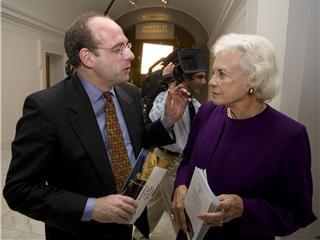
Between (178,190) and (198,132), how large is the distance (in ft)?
0.86

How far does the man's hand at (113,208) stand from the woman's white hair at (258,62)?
23.4 inches

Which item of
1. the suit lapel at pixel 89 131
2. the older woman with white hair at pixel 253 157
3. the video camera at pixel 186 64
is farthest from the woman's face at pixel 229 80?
the video camera at pixel 186 64

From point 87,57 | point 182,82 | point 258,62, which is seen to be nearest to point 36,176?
point 87,57

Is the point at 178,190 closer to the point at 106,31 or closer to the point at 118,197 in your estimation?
the point at 118,197

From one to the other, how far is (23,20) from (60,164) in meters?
4.33

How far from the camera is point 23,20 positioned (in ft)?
15.7

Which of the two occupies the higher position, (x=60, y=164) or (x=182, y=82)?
(x=182, y=82)

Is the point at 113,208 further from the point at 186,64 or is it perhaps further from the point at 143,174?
the point at 186,64

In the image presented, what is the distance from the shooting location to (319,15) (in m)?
1.55

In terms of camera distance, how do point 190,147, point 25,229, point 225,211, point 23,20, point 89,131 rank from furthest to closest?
1. point 23,20
2. point 25,229
3. point 190,147
4. point 89,131
5. point 225,211

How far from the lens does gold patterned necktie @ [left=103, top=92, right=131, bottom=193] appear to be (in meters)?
1.23

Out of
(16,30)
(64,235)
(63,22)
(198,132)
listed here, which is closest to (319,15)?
(198,132)

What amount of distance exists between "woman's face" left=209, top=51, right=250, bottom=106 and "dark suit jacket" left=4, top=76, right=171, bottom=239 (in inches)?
18.5

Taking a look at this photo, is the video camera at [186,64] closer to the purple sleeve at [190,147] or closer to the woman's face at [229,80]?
the purple sleeve at [190,147]
